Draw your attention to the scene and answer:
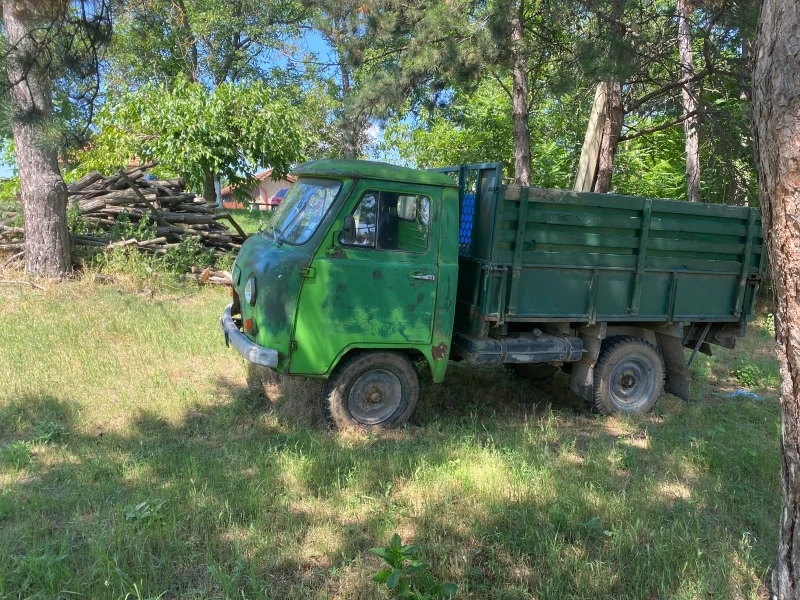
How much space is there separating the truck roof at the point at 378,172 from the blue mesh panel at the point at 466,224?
48cm

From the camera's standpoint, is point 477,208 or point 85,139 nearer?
point 85,139

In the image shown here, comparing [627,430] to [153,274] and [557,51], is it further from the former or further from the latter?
[153,274]

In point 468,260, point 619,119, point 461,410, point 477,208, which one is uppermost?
point 619,119

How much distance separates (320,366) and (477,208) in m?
2.09

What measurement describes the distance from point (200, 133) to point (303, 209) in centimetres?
1294

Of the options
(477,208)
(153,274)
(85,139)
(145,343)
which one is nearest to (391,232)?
(477,208)

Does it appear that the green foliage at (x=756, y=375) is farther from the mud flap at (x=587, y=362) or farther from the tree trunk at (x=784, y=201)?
the tree trunk at (x=784, y=201)

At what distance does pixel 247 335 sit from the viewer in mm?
5656

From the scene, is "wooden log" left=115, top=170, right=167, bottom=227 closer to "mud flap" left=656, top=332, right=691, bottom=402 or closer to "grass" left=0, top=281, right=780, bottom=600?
"grass" left=0, top=281, right=780, bottom=600

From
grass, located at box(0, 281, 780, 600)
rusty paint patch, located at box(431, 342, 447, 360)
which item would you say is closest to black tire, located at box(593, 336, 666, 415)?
grass, located at box(0, 281, 780, 600)

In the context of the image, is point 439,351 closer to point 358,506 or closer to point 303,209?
point 303,209

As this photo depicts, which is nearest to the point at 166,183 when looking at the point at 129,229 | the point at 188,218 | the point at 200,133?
the point at 188,218

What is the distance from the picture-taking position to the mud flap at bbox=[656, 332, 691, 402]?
23.1 feet

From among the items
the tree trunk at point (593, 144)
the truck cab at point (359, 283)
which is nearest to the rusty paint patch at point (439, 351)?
the truck cab at point (359, 283)
